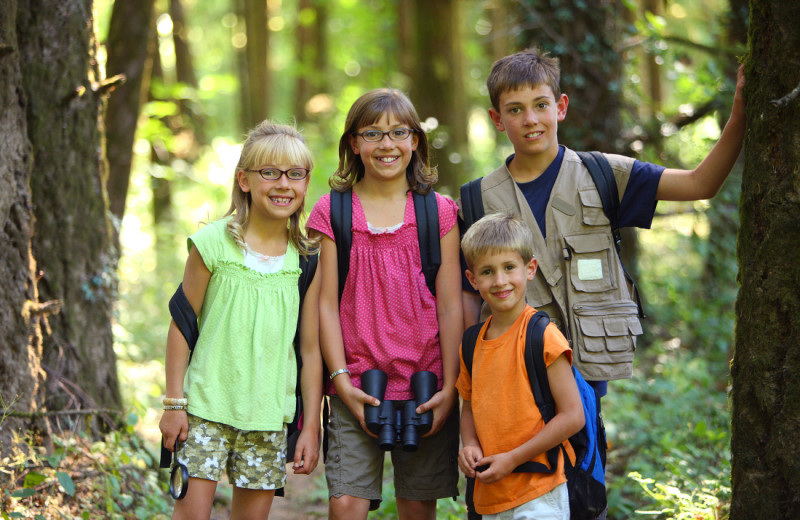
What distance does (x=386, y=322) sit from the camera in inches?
134

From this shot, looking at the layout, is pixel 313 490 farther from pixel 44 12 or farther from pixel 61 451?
pixel 44 12

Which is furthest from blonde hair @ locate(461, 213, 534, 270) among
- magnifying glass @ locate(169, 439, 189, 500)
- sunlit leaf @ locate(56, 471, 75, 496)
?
sunlit leaf @ locate(56, 471, 75, 496)

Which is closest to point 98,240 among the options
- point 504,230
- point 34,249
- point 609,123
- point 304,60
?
point 34,249

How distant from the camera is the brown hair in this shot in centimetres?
337

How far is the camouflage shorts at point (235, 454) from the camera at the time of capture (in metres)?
3.16

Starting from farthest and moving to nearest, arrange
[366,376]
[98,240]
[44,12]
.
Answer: [98,240], [44,12], [366,376]

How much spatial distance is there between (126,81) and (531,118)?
4.77m

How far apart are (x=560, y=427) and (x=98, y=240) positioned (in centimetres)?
337

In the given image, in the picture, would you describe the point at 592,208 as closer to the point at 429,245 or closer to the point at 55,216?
the point at 429,245

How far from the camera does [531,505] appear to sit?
286 centimetres

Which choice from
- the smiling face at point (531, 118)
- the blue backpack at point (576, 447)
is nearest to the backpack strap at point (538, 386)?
the blue backpack at point (576, 447)

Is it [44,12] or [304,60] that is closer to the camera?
[44,12]

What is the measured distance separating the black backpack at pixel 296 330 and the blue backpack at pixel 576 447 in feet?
3.56

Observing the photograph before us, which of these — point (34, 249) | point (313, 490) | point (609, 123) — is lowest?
point (313, 490)
